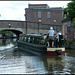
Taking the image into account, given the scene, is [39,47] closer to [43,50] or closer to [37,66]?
[43,50]

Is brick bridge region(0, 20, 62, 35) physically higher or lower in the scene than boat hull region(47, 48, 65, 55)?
higher

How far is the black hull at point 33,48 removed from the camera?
47.8 ft

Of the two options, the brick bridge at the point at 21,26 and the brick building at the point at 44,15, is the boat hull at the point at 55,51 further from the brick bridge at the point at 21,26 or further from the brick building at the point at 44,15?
the brick building at the point at 44,15

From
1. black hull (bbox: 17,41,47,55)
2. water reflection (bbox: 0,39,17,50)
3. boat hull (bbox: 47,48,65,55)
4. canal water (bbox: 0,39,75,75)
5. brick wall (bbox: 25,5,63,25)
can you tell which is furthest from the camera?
brick wall (bbox: 25,5,63,25)

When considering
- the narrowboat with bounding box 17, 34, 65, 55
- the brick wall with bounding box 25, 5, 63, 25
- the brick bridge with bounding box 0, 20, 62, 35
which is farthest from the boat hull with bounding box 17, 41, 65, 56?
the brick wall with bounding box 25, 5, 63, 25

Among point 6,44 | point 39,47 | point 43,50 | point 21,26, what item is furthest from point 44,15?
point 43,50

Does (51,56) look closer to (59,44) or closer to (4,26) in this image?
(59,44)

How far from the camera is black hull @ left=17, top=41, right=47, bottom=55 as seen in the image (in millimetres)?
14562

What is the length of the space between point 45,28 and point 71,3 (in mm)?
19654

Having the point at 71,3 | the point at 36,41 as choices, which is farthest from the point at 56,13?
the point at 36,41

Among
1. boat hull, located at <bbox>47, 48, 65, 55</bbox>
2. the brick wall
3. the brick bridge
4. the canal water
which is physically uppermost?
the brick wall

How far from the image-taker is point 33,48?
16422mm

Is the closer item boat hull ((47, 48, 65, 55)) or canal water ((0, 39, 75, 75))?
canal water ((0, 39, 75, 75))

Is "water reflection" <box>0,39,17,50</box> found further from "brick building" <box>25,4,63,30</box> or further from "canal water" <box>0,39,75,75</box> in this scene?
"brick building" <box>25,4,63,30</box>
